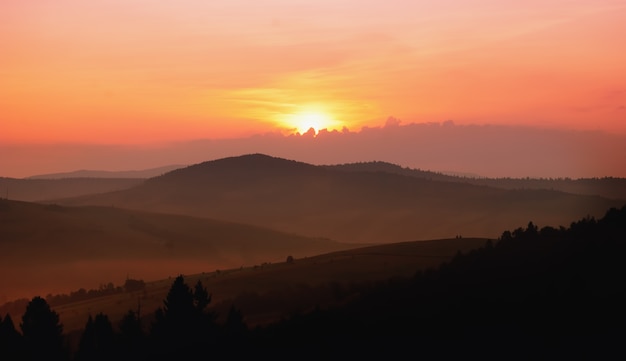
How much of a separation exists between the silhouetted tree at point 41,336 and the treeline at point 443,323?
141 millimetres

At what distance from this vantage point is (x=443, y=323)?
80.8 m

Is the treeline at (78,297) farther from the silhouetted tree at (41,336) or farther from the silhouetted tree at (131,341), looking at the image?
the silhouetted tree at (131,341)

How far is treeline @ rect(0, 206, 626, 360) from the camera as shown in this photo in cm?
7381

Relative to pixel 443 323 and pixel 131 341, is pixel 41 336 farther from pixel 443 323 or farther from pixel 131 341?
pixel 443 323

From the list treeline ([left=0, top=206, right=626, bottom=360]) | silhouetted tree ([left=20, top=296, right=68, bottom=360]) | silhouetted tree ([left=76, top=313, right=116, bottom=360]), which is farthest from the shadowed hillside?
silhouetted tree ([left=20, top=296, right=68, bottom=360])

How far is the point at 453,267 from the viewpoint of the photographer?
4237 inches

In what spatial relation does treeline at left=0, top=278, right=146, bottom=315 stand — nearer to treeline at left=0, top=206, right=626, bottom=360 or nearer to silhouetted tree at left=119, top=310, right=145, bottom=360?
treeline at left=0, top=206, right=626, bottom=360

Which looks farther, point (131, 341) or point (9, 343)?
point (131, 341)

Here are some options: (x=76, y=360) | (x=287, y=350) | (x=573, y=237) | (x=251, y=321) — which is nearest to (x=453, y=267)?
(x=573, y=237)

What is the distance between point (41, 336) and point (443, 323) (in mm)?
39541

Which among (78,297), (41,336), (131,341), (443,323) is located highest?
(78,297)

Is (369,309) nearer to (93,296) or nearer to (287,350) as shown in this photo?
(287,350)

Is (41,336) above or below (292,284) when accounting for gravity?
below

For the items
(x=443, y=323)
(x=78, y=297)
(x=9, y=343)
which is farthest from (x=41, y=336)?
(x=78, y=297)
